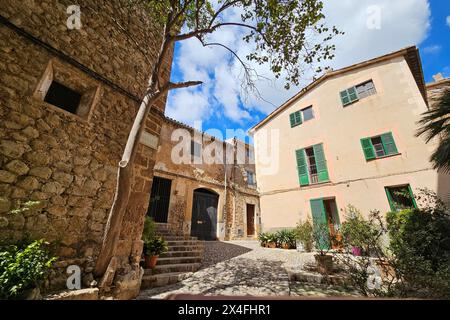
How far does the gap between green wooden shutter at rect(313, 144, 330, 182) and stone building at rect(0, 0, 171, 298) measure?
819 cm

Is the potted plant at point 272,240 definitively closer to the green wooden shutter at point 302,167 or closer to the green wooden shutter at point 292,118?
the green wooden shutter at point 302,167

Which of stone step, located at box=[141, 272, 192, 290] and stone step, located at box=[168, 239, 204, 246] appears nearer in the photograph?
stone step, located at box=[141, 272, 192, 290]

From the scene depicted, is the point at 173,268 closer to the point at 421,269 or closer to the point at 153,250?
the point at 153,250

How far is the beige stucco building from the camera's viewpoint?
732 centimetres

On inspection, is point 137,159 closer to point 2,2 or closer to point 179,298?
point 2,2

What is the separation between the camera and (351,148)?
343 inches

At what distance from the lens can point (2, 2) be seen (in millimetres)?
2590

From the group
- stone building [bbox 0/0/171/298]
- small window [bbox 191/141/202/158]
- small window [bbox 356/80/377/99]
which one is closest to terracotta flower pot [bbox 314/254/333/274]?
stone building [bbox 0/0/171/298]

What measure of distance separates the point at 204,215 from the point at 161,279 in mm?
7418

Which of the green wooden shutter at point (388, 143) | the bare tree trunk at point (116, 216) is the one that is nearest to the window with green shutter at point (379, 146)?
the green wooden shutter at point (388, 143)

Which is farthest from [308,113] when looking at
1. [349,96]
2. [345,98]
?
[349,96]

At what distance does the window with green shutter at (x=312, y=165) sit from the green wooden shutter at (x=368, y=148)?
166cm

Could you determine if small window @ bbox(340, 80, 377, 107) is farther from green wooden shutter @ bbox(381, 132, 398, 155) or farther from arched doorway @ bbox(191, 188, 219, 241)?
arched doorway @ bbox(191, 188, 219, 241)
